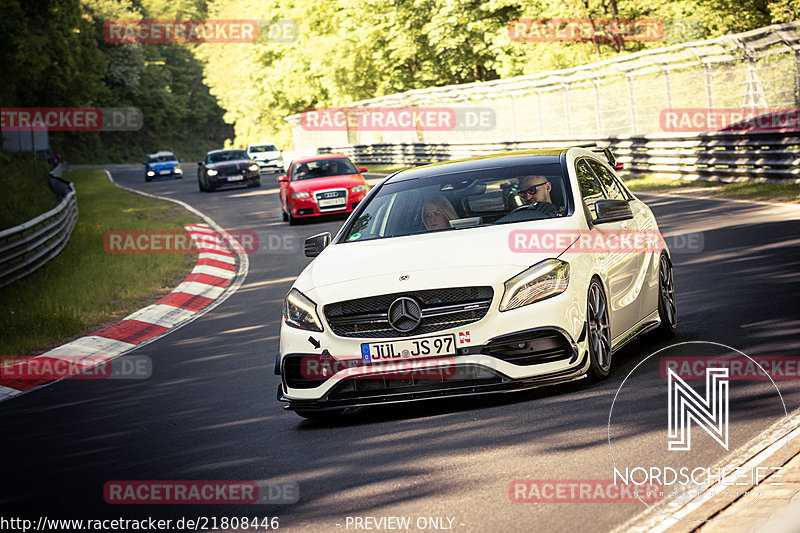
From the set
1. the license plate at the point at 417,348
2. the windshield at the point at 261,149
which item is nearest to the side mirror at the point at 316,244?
the license plate at the point at 417,348

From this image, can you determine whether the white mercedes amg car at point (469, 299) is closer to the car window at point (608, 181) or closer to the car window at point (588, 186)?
the car window at point (588, 186)

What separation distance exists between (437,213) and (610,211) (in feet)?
4.03

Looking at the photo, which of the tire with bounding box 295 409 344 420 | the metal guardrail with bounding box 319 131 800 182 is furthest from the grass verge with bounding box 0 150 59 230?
the tire with bounding box 295 409 344 420

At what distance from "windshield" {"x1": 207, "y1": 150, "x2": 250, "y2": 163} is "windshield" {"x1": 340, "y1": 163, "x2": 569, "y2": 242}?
112 ft

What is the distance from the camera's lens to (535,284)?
6.71 m

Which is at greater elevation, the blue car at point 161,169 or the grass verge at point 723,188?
the blue car at point 161,169

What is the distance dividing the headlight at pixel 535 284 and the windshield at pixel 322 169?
19032 mm

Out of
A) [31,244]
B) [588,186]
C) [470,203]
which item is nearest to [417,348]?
[470,203]

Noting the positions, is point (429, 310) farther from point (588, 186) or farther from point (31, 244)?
point (31, 244)

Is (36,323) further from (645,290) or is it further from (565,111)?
(565,111)

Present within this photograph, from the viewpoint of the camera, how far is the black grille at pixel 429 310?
6.61 metres

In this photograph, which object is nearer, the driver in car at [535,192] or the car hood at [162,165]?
the driver in car at [535,192]

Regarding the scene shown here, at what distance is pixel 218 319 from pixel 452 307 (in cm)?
745

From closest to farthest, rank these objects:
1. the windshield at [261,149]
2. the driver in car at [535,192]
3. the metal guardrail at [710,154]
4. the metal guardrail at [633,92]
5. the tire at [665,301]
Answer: the driver in car at [535,192]
the tire at [665,301]
the metal guardrail at [710,154]
the metal guardrail at [633,92]
the windshield at [261,149]
